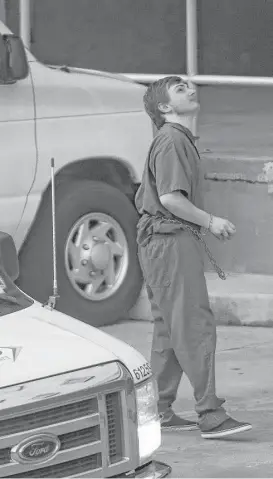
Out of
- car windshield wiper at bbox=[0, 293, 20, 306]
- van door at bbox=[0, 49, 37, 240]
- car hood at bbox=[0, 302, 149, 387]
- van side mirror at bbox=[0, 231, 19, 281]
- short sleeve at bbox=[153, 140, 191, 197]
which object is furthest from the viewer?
van door at bbox=[0, 49, 37, 240]

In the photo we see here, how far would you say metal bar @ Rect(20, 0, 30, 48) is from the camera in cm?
1414

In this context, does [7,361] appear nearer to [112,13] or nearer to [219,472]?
[219,472]

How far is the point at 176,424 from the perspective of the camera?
7.76 metres

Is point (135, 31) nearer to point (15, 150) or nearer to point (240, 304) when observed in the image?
point (15, 150)

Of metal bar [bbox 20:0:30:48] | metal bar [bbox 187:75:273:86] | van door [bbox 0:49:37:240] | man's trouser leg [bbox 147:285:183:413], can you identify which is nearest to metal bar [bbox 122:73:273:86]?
metal bar [bbox 187:75:273:86]

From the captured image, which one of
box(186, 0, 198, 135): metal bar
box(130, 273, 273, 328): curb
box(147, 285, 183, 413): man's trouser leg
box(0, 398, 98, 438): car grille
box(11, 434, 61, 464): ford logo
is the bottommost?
box(130, 273, 273, 328): curb

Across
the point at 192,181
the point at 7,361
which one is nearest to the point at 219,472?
the point at 192,181

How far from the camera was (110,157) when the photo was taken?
425 inches

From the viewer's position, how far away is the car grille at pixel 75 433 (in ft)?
16.6

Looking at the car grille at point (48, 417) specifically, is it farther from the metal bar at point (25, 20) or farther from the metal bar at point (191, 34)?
the metal bar at point (25, 20)

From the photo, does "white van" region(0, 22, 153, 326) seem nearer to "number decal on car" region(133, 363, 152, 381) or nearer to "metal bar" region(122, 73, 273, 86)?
"metal bar" region(122, 73, 273, 86)

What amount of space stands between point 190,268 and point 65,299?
3.08 m

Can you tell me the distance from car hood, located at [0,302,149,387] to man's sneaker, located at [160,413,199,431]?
2.01 m

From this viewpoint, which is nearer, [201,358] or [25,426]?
[25,426]
